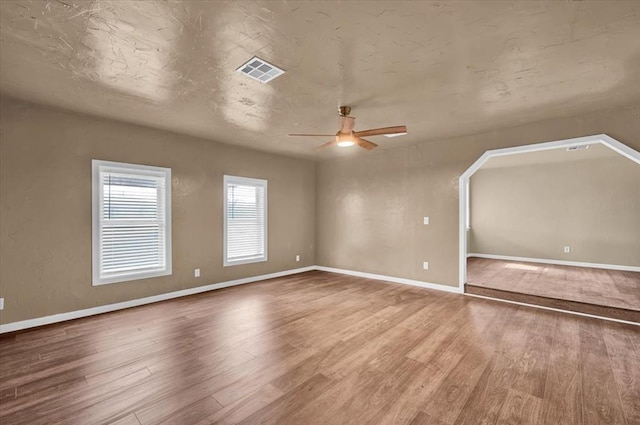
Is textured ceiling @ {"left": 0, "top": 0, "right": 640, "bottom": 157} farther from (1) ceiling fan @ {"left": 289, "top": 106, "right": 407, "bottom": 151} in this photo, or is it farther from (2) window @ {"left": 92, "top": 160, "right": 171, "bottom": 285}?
(2) window @ {"left": 92, "top": 160, "right": 171, "bottom": 285}

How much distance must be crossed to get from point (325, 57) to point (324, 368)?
A: 2710 mm

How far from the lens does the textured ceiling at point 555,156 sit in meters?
6.06

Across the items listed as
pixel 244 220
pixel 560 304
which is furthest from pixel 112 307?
pixel 560 304

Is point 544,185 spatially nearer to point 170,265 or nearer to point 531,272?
point 531,272

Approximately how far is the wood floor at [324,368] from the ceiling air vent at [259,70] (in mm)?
2693

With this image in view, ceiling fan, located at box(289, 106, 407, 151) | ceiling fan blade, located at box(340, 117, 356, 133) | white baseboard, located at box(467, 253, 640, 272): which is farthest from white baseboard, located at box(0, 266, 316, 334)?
white baseboard, located at box(467, 253, 640, 272)

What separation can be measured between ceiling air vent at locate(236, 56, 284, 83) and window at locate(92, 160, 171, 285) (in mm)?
2664

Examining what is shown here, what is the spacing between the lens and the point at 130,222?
420 cm

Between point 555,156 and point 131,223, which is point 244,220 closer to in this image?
point 131,223

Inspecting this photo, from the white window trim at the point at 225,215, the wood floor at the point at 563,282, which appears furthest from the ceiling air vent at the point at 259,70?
the wood floor at the point at 563,282

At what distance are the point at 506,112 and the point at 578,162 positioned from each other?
16.2 ft

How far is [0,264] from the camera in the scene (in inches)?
129

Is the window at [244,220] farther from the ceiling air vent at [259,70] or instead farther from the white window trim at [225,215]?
the ceiling air vent at [259,70]

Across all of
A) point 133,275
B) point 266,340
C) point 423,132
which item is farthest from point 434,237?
point 133,275
